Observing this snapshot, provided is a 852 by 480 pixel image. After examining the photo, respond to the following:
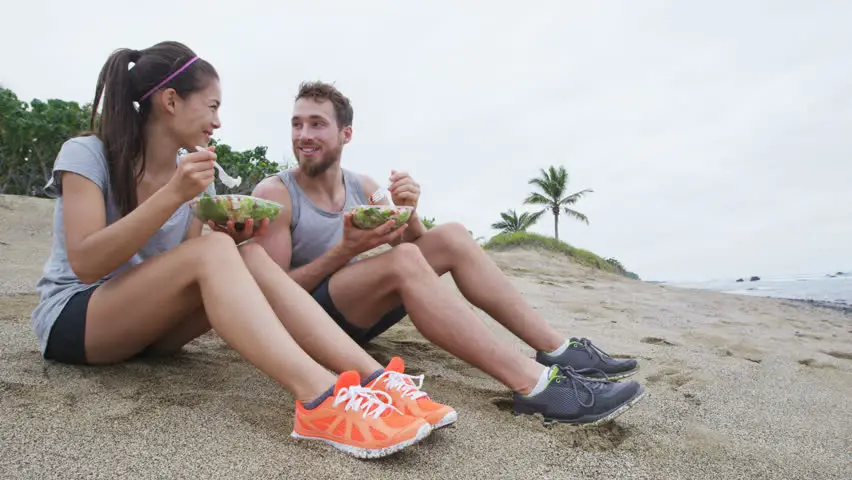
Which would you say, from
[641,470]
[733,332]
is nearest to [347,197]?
[641,470]

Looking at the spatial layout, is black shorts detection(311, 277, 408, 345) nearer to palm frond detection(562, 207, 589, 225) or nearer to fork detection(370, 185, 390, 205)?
fork detection(370, 185, 390, 205)

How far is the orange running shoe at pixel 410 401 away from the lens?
1.50 meters

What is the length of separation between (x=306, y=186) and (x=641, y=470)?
5.65 ft

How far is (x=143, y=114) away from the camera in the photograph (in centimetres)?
189

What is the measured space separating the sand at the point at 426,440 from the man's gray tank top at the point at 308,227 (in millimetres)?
524

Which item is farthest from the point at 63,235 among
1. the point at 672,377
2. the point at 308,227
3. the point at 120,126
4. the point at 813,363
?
the point at 813,363

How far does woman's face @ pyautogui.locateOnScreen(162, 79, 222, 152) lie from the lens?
186 centimetres

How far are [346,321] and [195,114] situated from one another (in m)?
0.95

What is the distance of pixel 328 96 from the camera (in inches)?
100.0

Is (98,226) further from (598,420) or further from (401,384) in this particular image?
(598,420)

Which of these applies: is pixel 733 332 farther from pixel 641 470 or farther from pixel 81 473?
pixel 81 473

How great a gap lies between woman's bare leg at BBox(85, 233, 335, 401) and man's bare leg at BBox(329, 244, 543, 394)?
19.5 inches

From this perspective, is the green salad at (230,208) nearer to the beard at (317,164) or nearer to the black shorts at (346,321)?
the black shorts at (346,321)

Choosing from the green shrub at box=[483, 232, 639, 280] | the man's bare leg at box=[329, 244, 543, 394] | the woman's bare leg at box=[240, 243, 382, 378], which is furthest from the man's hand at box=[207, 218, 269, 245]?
the green shrub at box=[483, 232, 639, 280]
